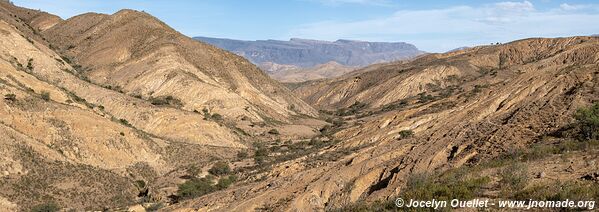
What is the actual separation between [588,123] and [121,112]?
144 feet

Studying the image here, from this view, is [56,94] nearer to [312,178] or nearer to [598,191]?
[312,178]

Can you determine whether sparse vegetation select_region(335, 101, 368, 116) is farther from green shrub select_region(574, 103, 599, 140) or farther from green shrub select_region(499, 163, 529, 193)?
green shrub select_region(499, 163, 529, 193)

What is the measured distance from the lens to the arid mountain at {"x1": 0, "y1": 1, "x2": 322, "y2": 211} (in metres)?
34.7

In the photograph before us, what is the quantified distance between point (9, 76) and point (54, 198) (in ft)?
60.3

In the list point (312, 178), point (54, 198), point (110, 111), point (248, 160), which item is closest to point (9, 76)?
point (110, 111)

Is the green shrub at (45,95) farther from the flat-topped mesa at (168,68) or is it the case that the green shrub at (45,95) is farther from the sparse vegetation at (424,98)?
the sparse vegetation at (424,98)

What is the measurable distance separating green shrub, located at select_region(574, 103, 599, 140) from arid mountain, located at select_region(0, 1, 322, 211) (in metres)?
23.7

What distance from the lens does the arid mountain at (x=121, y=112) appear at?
3466 cm

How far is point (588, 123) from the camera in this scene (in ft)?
57.9

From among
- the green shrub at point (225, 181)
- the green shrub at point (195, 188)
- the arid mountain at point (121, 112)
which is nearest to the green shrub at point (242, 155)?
the arid mountain at point (121, 112)

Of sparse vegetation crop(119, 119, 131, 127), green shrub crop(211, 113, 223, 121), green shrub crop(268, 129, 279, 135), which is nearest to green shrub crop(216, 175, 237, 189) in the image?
sparse vegetation crop(119, 119, 131, 127)

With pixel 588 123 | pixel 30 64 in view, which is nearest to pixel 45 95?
pixel 30 64

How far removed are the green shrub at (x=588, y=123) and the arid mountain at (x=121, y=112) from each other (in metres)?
23.7

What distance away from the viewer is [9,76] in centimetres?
4578
